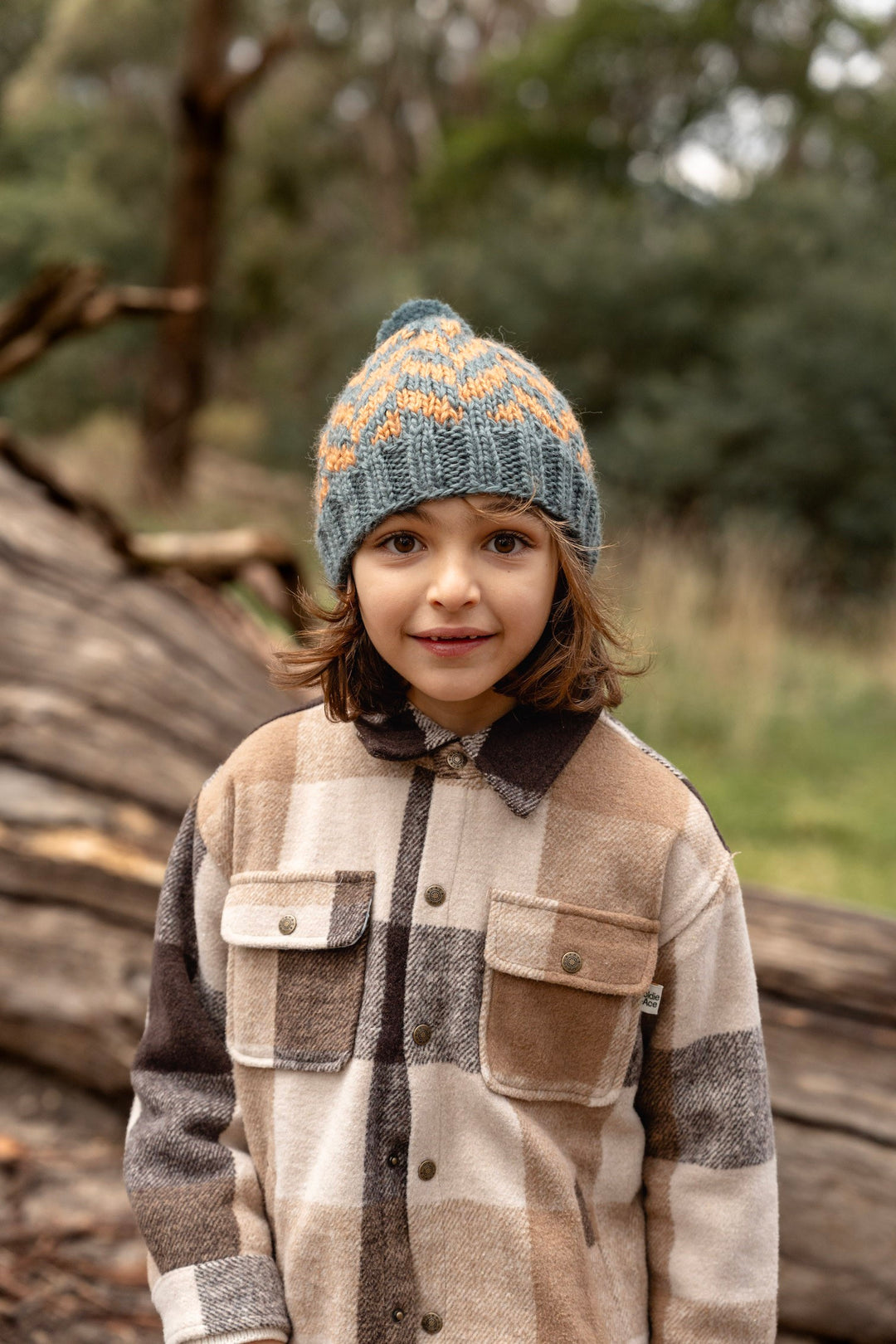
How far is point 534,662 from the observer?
1407 millimetres

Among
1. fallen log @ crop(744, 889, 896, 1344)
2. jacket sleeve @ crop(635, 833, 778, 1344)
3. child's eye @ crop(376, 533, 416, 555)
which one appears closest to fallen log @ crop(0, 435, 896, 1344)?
fallen log @ crop(744, 889, 896, 1344)

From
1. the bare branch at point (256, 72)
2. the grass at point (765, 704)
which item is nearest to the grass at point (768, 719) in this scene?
the grass at point (765, 704)

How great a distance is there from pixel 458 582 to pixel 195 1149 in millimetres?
778

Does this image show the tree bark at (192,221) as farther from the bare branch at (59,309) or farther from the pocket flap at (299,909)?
the pocket flap at (299,909)

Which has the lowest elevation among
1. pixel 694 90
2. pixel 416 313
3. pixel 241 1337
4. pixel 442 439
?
pixel 241 1337

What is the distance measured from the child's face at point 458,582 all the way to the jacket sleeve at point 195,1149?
0.40m

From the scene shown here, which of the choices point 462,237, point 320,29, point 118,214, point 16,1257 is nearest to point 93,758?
point 16,1257

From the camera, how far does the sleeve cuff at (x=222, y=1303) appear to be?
131 centimetres

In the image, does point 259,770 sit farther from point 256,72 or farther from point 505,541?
point 256,72

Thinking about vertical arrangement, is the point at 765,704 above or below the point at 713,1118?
above

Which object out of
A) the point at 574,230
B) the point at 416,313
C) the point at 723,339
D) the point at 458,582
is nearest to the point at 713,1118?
the point at 458,582

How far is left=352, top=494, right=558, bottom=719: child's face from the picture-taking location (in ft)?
4.15

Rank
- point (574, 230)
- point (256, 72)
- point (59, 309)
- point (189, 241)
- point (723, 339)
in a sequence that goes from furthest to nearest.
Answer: point (574, 230)
point (723, 339)
point (189, 241)
point (256, 72)
point (59, 309)

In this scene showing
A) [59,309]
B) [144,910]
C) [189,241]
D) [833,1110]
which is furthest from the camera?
[189,241]
